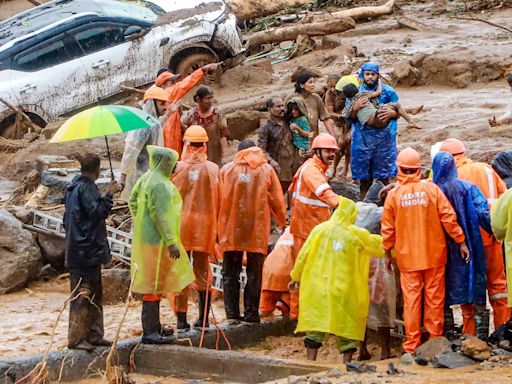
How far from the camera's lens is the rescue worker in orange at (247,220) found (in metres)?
10.9

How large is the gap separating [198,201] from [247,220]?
46 cm

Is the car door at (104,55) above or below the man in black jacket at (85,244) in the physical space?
above

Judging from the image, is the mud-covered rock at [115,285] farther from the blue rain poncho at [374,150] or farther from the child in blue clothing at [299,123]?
the blue rain poncho at [374,150]

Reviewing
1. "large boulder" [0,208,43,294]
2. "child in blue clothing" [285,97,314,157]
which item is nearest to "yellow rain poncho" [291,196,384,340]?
"child in blue clothing" [285,97,314,157]

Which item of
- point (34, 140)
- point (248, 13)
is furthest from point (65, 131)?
point (248, 13)

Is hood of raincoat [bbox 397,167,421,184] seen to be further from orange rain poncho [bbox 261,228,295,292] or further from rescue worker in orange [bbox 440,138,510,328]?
orange rain poncho [bbox 261,228,295,292]

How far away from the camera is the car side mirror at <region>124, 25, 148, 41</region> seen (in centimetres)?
1794

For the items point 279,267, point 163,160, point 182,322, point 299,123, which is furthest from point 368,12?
point 163,160

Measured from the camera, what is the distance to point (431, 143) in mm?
14328

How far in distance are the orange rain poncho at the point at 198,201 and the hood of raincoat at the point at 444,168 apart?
79.3 inches

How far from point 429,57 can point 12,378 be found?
9.99 m

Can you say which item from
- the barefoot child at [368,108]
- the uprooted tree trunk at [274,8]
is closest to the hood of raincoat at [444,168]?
the barefoot child at [368,108]

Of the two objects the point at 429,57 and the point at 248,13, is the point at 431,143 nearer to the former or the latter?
the point at 429,57

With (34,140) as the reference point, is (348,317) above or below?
below
